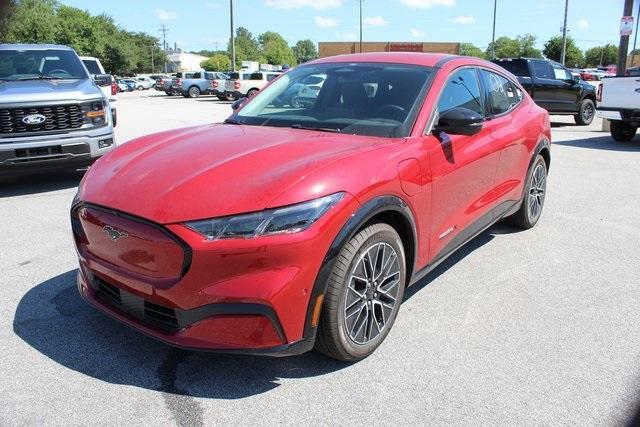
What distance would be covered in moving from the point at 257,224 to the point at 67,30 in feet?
217

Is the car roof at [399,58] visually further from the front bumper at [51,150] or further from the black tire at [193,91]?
the black tire at [193,91]

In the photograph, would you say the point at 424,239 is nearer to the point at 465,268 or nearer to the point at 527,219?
the point at 465,268

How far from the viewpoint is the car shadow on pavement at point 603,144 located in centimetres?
1129

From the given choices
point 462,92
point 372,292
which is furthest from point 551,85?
point 372,292

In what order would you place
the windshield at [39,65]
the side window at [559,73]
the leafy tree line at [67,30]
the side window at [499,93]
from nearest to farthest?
the side window at [499,93], the windshield at [39,65], the side window at [559,73], the leafy tree line at [67,30]

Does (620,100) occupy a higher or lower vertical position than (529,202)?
higher

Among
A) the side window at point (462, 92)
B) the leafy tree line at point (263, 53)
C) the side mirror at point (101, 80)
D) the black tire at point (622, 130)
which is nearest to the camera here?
the side window at point (462, 92)

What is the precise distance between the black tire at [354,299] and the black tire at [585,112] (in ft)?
49.0

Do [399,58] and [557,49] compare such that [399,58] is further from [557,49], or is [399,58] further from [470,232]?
[557,49]

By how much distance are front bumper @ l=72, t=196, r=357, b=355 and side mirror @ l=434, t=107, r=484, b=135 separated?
1121mm

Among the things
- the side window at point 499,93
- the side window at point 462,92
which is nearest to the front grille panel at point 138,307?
the side window at point 462,92

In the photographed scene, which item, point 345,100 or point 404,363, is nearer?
point 404,363

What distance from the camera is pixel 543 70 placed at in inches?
608

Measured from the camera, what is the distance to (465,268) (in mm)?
4418
